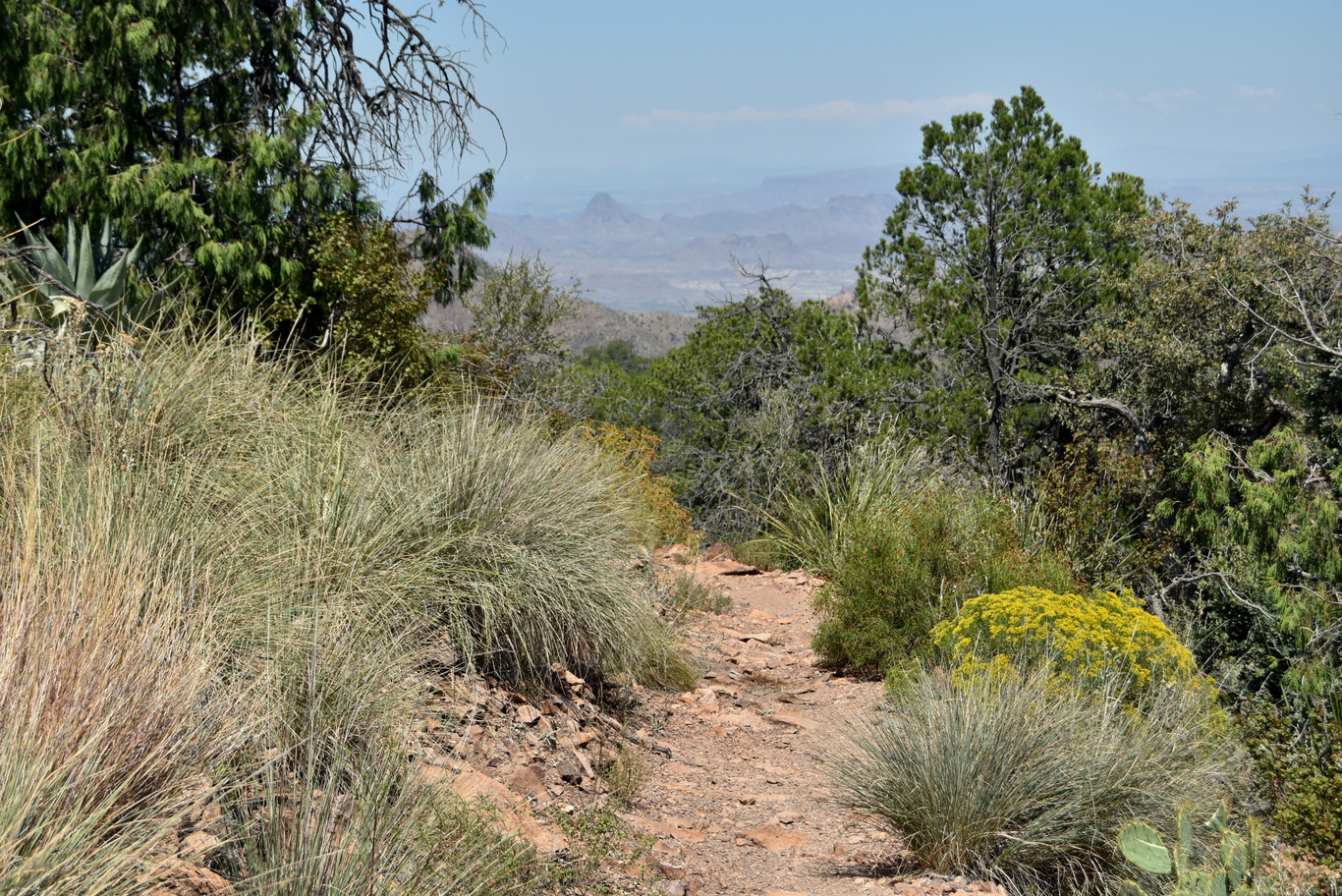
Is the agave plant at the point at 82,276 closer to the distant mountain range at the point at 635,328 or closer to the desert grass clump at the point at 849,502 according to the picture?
the desert grass clump at the point at 849,502

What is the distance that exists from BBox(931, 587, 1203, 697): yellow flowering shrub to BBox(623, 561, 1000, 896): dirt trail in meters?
0.91

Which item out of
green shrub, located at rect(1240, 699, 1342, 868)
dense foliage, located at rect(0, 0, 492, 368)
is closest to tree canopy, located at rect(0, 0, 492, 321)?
dense foliage, located at rect(0, 0, 492, 368)

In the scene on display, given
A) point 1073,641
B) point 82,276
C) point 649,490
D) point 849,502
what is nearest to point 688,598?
point 649,490

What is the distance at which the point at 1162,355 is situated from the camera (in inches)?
422

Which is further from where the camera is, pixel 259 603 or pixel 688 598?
pixel 688 598

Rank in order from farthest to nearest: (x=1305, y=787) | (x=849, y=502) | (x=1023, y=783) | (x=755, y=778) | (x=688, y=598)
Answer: (x=849, y=502)
(x=688, y=598)
(x=755, y=778)
(x=1305, y=787)
(x=1023, y=783)

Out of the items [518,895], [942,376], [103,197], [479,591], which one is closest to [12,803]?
[518,895]

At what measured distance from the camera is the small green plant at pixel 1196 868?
296cm

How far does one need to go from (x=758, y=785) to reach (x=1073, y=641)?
173 centimetres

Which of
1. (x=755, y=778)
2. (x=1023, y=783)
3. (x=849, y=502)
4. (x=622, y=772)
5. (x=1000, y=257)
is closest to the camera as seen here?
(x=1023, y=783)

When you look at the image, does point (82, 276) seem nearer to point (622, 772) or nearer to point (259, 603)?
point (259, 603)

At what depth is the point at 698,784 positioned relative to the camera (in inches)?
187

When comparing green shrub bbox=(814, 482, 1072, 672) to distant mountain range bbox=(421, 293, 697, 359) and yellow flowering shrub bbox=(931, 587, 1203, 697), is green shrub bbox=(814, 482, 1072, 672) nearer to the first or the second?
yellow flowering shrub bbox=(931, 587, 1203, 697)

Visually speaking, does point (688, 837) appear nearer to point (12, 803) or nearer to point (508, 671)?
point (508, 671)
